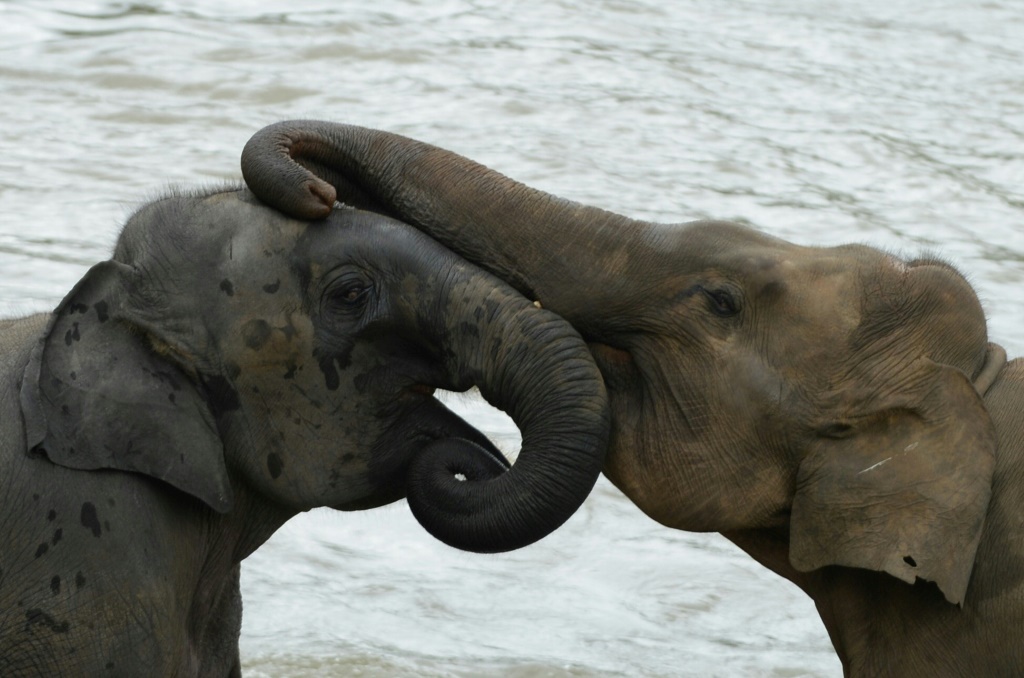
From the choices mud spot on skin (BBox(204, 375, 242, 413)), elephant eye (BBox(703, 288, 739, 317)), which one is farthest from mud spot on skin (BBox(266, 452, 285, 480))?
elephant eye (BBox(703, 288, 739, 317))

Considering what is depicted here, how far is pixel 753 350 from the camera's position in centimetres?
383

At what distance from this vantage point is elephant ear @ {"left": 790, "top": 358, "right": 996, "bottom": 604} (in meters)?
3.68

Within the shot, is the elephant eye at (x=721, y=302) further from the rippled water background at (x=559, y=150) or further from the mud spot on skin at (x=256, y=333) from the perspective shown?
the rippled water background at (x=559, y=150)

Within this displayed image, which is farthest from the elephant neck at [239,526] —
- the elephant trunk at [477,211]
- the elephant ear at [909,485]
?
the elephant ear at [909,485]

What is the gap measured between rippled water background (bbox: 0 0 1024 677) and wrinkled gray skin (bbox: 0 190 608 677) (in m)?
1.67

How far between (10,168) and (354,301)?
5958mm

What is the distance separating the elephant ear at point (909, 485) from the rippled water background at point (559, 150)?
180 cm

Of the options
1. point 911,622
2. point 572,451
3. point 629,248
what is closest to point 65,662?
point 572,451

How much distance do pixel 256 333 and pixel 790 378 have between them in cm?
105

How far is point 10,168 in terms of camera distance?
362 inches

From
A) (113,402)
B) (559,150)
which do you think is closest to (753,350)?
(113,402)

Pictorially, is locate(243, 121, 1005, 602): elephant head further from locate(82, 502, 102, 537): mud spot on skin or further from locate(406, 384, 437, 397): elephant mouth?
locate(82, 502, 102, 537): mud spot on skin

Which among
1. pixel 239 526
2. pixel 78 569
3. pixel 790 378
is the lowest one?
pixel 239 526

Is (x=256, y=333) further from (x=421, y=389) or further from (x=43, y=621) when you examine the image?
(x=43, y=621)
